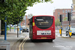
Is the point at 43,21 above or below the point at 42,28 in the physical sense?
above

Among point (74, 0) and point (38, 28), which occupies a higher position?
point (74, 0)

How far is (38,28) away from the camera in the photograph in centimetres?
2123

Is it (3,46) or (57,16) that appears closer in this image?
(3,46)

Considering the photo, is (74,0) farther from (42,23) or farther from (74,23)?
(42,23)

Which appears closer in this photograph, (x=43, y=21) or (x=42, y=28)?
(x=42, y=28)

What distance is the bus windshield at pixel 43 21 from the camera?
21.3m

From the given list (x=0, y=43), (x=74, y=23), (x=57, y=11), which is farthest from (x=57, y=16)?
(x=0, y=43)

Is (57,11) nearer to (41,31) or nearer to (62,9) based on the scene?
(62,9)

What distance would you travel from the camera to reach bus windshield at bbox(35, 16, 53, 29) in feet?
69.8

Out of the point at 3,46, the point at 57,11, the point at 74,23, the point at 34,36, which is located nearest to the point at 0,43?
the point at 3,46

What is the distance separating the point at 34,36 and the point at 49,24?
75.6 inches

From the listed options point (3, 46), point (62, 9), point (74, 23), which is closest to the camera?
point (3, 46)

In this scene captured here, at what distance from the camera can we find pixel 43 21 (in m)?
21.4

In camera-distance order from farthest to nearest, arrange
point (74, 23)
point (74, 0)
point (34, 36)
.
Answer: point (74, 0), point (74, 23), point (34, 36)
